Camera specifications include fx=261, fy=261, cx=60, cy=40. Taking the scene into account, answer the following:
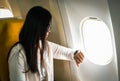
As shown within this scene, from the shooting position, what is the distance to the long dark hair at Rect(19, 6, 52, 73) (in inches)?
77.7

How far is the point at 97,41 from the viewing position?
222 cm

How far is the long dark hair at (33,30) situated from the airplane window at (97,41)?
0.39 metres

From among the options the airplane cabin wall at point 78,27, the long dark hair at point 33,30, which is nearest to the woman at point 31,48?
the long dark hair at point 33,30

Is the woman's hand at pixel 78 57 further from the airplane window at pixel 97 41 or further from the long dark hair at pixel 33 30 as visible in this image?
the long dark hair at pixel 33 30

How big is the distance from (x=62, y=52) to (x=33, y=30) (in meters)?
0.47

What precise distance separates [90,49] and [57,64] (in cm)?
51

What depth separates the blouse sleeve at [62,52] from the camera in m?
2.33

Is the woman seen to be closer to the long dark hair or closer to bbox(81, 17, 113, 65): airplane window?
the long dark hair

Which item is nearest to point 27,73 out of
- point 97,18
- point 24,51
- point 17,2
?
point 24,51

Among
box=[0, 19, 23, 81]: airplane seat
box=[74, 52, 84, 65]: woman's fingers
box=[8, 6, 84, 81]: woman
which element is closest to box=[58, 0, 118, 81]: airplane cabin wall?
box=[74, 52, 84, 65]: woman's fingers

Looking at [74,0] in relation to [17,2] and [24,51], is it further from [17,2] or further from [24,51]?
[17,2]

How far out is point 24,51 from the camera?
2.03 metres

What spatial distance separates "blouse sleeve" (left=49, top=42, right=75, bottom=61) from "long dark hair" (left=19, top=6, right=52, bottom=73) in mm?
309

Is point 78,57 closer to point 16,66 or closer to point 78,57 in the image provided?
point 78,57
